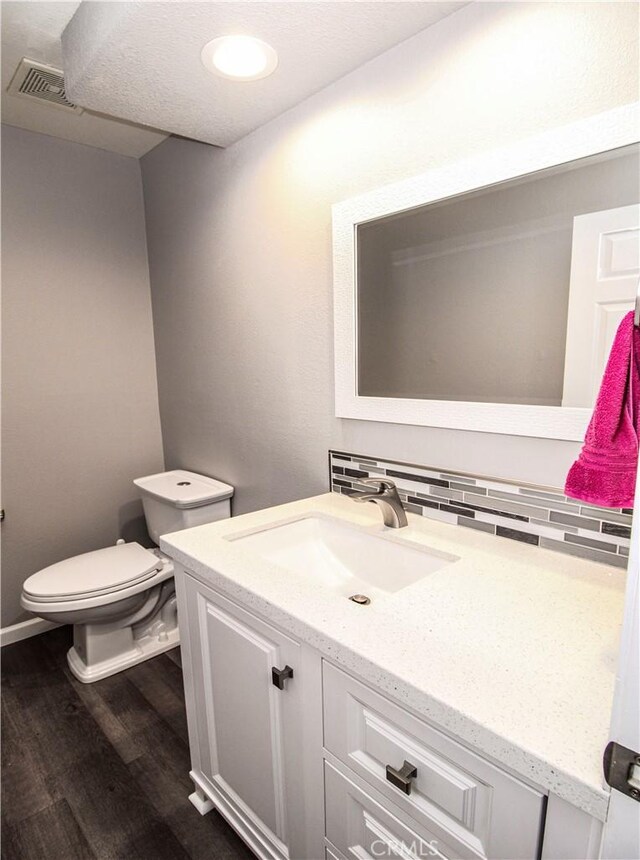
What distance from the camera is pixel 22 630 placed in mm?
2266

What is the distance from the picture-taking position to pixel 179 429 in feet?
8.06

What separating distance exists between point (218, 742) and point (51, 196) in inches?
92.4

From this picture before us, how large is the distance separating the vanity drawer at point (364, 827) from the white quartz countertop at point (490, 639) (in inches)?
9.7

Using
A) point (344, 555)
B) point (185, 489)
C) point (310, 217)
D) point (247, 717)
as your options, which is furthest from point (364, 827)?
point (310, 217)

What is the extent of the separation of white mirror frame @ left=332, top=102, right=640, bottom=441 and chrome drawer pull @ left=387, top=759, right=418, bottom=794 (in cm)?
72

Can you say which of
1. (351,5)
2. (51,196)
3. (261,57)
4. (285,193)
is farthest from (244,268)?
(51,196)

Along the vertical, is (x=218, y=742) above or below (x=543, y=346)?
below

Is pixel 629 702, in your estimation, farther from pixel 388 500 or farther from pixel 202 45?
pixel 202 45

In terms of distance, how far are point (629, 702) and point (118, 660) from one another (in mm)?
2105

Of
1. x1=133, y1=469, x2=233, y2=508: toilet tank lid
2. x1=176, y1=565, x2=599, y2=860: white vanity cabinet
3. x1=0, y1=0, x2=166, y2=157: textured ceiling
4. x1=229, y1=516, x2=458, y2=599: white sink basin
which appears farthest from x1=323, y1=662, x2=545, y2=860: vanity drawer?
x1=0, y1=0, x2=166, y2=157: textured ceiling

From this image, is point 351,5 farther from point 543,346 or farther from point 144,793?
point 144,793

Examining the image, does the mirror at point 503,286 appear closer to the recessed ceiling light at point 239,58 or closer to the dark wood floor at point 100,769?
the recessed ceiling light at point 239,58

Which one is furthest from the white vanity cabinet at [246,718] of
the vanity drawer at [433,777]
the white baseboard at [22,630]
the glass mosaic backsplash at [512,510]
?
the white baseboard at [22,630]

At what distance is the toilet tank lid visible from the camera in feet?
6.43
